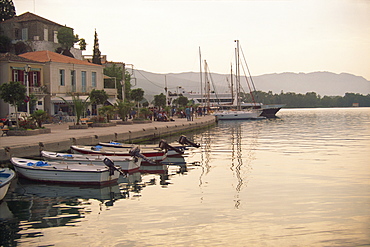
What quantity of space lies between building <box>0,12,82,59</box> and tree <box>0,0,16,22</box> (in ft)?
17.4

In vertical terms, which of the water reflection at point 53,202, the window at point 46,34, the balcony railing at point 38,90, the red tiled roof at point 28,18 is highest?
the red tiled roof at point 28,18

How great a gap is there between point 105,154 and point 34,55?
3361cm

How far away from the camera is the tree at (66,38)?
2889 inches

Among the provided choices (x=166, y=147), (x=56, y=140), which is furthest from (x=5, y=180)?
(x=56, y=140)

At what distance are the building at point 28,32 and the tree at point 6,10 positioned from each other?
5306 mm

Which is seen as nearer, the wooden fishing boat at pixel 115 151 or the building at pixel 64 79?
the wooden fishing boat at pixel 115 151

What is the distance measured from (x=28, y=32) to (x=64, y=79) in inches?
981

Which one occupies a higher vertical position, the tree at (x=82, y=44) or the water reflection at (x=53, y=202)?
the tree at (x=82, y=44)

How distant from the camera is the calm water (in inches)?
410

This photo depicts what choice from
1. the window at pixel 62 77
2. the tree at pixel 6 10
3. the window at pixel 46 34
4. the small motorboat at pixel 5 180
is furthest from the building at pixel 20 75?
the tree at pixel 6 10

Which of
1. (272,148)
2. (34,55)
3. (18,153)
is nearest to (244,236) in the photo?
(18,153)

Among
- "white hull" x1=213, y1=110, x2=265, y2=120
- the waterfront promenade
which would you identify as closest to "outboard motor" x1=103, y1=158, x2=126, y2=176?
the waterfront promenade

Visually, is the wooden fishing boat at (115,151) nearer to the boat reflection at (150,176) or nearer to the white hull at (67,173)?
the boat reflection at (150,176)

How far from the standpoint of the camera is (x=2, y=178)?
47.7 feet
